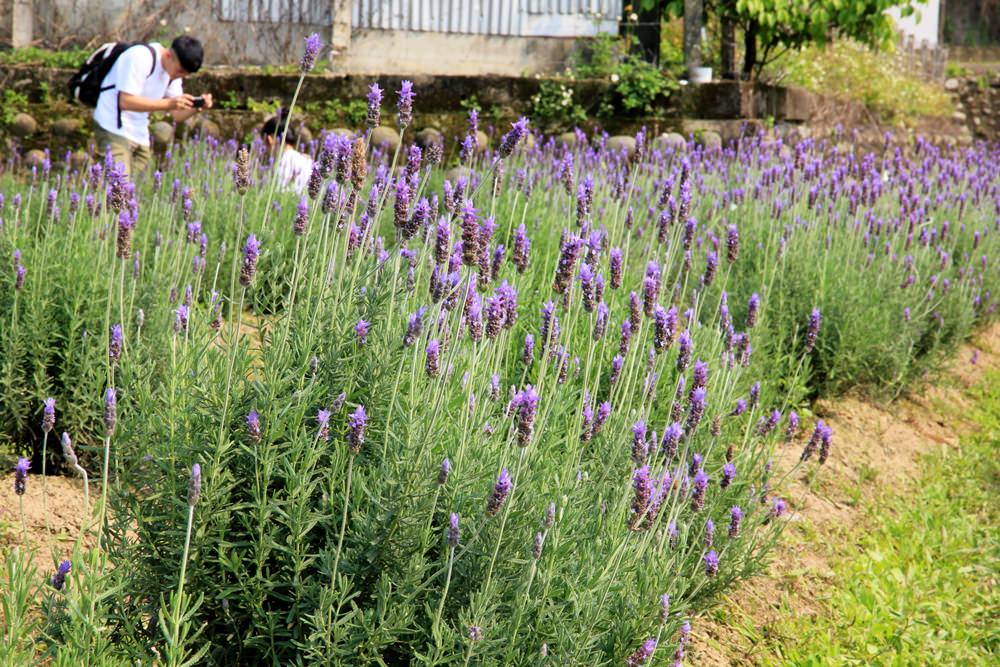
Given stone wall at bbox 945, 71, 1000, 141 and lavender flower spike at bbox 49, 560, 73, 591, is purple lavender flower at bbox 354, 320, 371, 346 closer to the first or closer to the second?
lavender flower spike at bbox 49, 560, 73, 591

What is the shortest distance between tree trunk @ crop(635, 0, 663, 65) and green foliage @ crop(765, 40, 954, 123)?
1.36 meters

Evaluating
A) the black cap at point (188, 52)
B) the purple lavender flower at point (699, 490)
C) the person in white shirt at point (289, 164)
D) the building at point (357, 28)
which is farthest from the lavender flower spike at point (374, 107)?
the building at point (357, 28)

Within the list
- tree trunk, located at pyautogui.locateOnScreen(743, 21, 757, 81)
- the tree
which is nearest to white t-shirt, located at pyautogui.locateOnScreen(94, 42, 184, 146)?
the tree

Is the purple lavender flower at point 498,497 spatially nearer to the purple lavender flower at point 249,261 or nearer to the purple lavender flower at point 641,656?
the purple lavender flower at point 641,656

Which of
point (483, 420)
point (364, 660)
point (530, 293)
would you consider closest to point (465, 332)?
point (483, 420)

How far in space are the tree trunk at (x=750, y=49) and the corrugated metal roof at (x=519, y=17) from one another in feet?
4.19

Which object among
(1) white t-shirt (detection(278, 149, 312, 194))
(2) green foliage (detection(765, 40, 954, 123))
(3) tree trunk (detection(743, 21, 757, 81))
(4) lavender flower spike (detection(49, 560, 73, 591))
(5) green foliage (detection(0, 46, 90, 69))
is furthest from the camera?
(2) green foliage (detection(765, 40, 954, 123))

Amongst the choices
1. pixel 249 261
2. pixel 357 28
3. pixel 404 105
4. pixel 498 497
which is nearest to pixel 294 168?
pixel 404 105

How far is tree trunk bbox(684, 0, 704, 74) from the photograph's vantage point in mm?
10234

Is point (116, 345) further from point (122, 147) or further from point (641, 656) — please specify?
point (122, 147)

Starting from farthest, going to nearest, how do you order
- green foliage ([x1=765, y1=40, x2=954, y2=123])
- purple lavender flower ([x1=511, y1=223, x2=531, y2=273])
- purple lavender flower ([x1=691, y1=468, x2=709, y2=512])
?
green foliage ([x1=765, y1=40, x2=954, y2=123]) < purple lavender flower ([x1=511, y1=223, x2=531, y2=273]) < purple lavender flower ([x1=691, y1=468, x2=709, y2=512])

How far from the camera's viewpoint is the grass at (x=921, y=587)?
3277mm

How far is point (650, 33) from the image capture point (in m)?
10.6

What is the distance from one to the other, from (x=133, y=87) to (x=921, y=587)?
190 inches
